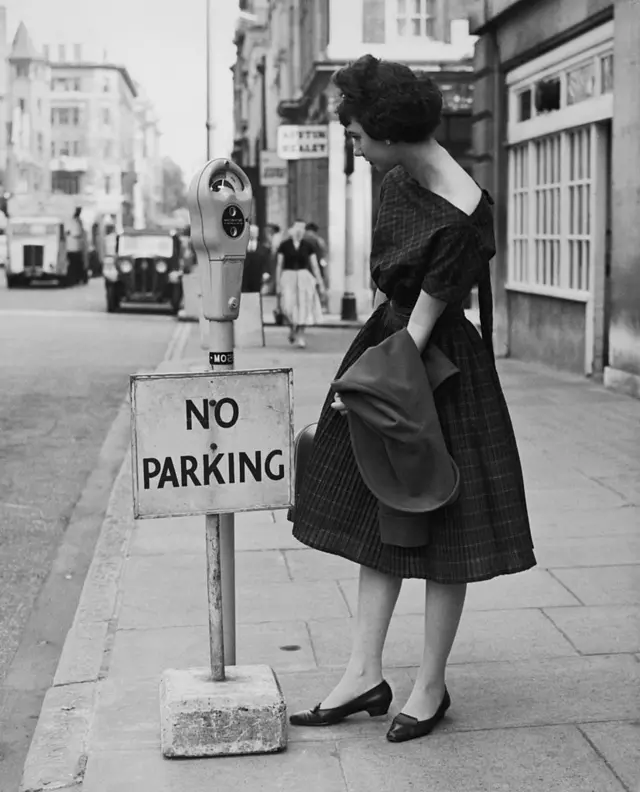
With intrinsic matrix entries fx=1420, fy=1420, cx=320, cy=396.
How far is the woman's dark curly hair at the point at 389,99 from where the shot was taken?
3.66 meters

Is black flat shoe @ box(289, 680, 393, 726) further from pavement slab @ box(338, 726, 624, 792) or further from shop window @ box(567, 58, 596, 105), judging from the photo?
shop window @ box(567, 58, 596, 105)

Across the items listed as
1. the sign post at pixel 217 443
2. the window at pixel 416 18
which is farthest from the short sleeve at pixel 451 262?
the window at pixel 416 18

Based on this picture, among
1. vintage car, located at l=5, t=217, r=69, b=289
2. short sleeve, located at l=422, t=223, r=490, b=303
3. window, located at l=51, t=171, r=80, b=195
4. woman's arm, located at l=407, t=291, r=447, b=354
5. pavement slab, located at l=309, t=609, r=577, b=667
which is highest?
window, located at l=51, t=171, r=80, b=195

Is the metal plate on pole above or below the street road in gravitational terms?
above

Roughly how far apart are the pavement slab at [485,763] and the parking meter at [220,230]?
4.08 feet

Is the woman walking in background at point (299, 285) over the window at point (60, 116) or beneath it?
beneath

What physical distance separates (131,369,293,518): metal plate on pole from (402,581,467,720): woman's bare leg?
49 cm

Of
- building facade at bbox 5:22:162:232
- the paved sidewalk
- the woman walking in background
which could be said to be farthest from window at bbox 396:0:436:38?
building facade at bbox 5:22:162:232

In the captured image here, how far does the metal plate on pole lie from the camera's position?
3.74 metres

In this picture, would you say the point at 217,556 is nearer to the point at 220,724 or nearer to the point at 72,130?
the point at 220,724

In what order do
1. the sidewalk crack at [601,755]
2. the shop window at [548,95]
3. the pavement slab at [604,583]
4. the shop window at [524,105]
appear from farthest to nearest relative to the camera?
the shop window at [524,105] → the shop window at [548,95] → the pavement slab at [604,583] → the sidewalk crack at [601,755]

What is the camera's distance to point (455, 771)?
143 inches

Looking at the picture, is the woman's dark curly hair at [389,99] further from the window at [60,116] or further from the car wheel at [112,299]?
the window at [60,116]

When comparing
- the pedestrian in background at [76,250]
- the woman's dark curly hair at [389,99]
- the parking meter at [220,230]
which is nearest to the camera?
the woman's dark curly hair at [389,99]
